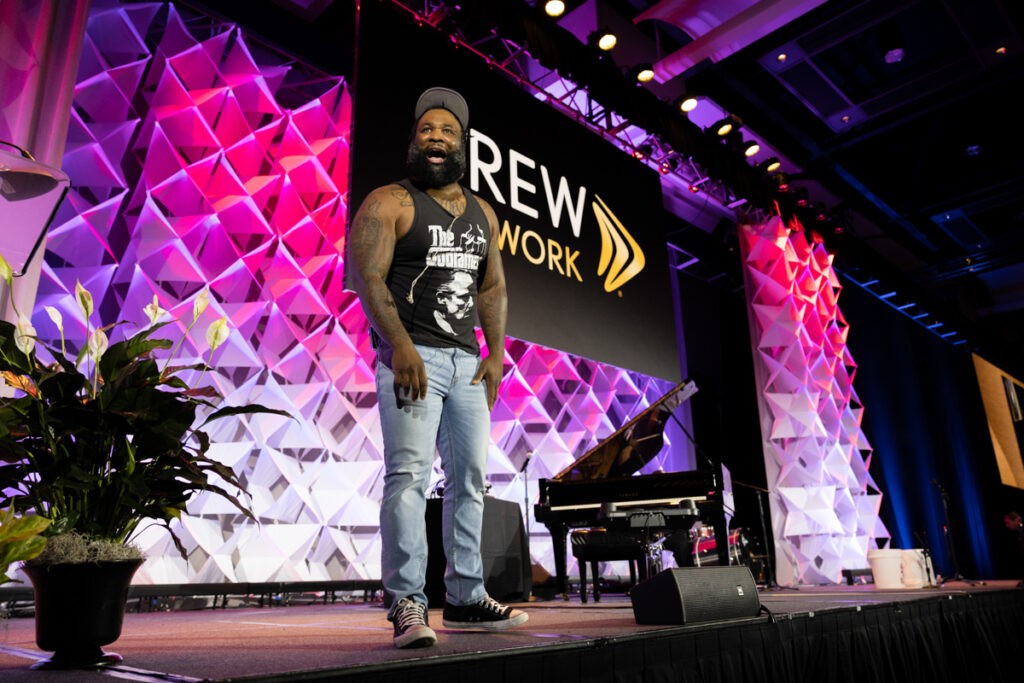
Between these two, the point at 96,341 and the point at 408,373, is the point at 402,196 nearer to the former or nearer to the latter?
the point at 408,373

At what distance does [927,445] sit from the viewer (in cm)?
931

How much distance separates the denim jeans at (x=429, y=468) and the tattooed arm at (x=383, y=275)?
0.07 metres

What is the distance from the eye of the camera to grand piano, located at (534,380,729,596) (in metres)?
3.82

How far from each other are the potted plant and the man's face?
2.54 ft

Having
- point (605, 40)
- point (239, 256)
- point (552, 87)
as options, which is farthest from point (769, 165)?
point (239, 256)

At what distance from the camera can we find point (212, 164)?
4344 mm

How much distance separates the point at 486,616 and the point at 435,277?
872 millimetres

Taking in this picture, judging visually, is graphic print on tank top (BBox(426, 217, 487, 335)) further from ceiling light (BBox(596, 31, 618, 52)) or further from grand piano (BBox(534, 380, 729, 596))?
ceiling light (BBox(596, 31, 618, 52))

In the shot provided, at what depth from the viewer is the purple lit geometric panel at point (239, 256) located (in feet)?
12.8

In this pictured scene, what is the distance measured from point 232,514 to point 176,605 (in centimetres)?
55

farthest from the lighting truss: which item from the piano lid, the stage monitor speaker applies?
the stage monitor speaker

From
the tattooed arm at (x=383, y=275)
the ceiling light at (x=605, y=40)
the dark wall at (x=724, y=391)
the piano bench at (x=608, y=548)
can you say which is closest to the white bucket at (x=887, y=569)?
the dark wall at (x=724, y=391)

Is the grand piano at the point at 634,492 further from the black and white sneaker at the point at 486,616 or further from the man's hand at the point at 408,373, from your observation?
the man's hand at the point at 408,373

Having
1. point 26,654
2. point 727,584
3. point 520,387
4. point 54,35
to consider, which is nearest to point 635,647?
point 727,584
